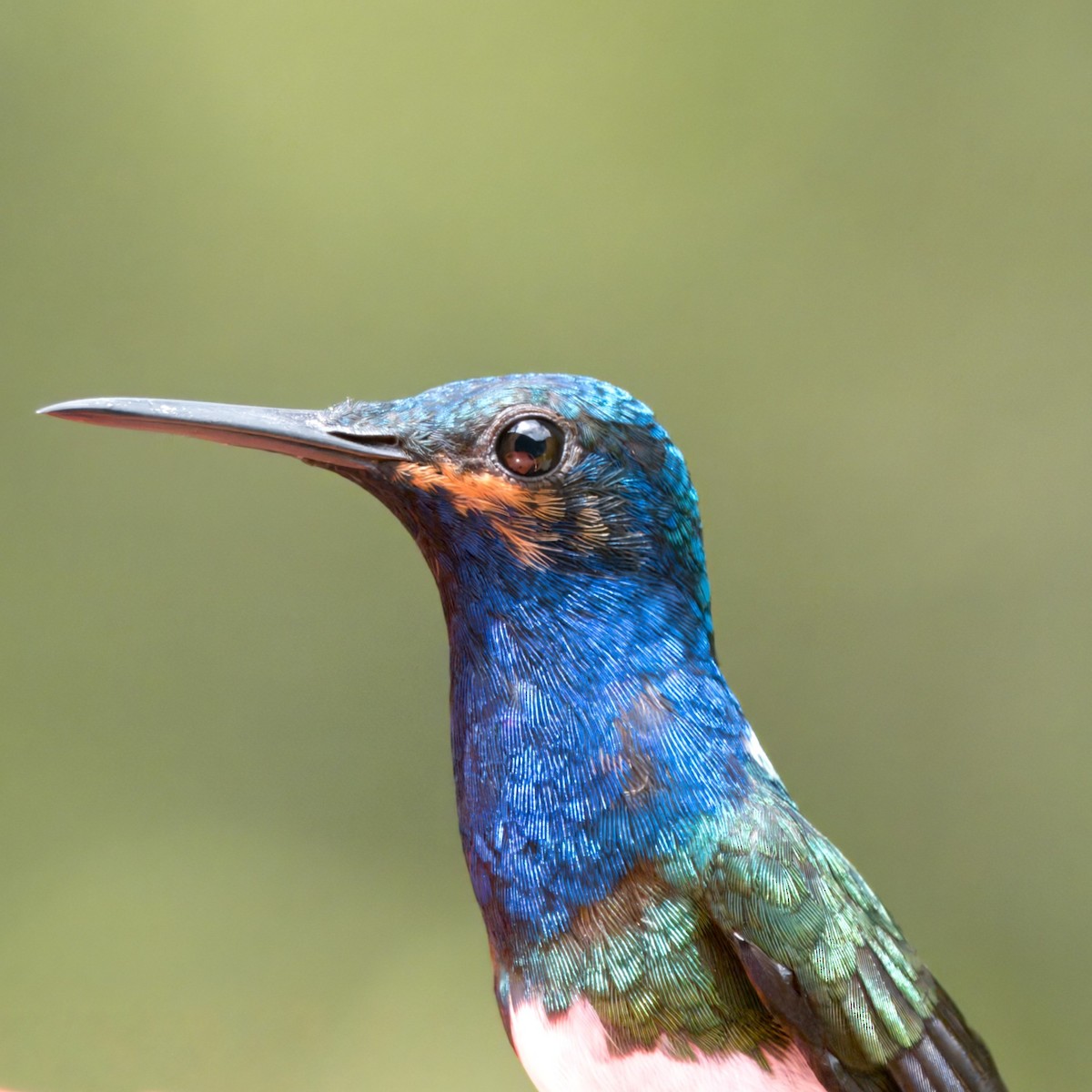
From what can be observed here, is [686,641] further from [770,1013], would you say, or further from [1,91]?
[1,91]

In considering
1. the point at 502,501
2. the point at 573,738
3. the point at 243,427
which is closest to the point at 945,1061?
the point at 573,738

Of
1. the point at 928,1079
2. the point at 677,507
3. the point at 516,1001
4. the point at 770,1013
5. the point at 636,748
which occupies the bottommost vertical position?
the point at 928,1079

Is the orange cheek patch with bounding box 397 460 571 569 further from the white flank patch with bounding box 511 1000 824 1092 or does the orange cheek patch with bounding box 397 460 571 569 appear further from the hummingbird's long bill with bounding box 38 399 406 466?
the white flank patch with bounding box 511 1000 824 1092

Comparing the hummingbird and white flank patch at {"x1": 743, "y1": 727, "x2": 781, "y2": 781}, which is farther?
white flank patch at {"x1": 743, "y1": 727, "x2": 781, "y2": 781}

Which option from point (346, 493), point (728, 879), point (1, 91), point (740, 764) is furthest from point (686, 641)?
point (1, 91)

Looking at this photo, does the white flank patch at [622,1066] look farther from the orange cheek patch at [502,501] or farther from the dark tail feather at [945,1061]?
the orange cheek patch at [502,501]

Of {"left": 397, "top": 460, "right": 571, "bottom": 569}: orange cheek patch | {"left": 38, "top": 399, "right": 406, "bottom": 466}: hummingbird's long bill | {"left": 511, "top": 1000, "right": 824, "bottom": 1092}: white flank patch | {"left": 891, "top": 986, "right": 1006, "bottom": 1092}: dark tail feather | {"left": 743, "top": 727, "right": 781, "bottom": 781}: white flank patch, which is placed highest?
{"left": 38, "top": 399, "right": 406, "bottom": 466}: hummingbird's long bill

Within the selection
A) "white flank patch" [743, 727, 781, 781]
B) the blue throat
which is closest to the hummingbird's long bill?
the blue throat

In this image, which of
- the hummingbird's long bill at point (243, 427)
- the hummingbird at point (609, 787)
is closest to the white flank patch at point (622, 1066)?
the hummingbird at point (609, 787)
